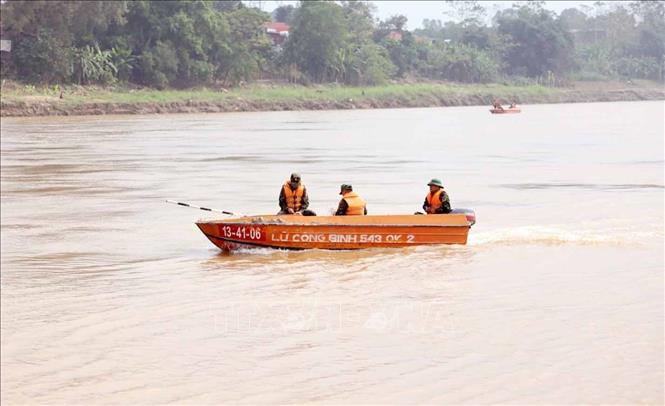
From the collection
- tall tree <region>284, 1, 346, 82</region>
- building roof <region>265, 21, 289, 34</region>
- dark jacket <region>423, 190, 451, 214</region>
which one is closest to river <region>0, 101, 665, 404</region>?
dark jacket <region>423, 190, 451, 214</region>

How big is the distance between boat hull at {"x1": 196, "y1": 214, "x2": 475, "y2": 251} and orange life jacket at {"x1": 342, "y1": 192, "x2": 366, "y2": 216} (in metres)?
0.15

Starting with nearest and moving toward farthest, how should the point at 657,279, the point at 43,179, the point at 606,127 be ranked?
the point at 657,279, the point at 43,179, the point at 606,127

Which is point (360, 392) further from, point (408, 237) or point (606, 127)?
point (606, 127)

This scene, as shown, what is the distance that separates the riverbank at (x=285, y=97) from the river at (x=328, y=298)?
29.2m

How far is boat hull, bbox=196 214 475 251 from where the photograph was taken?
47.9 feet

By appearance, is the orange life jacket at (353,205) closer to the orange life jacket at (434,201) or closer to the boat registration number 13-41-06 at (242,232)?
the orange life jacket at (434,201)

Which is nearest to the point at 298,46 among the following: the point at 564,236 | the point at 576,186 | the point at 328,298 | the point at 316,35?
the point at 316,35

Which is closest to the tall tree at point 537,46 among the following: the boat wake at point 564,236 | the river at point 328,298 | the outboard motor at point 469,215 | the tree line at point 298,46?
the tree line at point 298,46

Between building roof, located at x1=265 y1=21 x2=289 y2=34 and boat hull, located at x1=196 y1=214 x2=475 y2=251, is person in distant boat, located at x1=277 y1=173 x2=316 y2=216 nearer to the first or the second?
boat hull, located at x1=196 y1=214 x2=475 y2=251

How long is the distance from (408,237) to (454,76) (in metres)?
74.1

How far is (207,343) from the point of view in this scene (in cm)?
1010

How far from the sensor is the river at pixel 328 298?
8.95 metres

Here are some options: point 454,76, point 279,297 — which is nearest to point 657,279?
point 279,297

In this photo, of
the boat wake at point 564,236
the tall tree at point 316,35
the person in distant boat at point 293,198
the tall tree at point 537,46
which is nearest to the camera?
the person in distant boat at point 293,198
